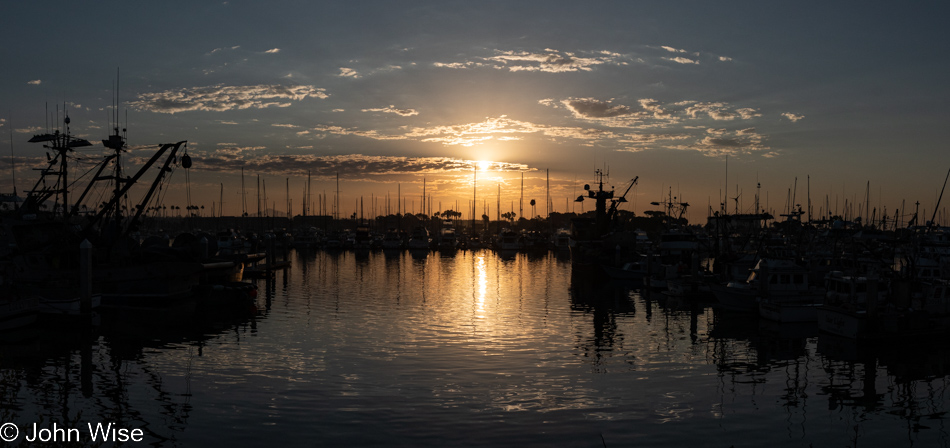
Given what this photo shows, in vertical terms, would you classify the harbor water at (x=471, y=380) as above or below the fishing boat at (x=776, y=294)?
below

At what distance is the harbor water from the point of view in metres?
19.5

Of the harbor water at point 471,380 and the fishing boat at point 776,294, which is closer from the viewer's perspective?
the harbor water at point 471,380

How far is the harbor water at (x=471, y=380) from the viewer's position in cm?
1953

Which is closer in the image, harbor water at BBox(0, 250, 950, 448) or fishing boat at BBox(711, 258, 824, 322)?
harbor water at BBox(0, 250, 950, 448)

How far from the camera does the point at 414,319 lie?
4241cm

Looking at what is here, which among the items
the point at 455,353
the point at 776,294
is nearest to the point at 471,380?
the point at 455,353

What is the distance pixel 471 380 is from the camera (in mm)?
25703

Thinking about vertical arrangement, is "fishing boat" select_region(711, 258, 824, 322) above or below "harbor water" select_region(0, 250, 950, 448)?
above

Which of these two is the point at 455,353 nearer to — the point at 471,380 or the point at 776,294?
the point at 471,380

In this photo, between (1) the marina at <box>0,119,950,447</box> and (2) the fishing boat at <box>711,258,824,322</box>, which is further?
(2) the fishing boat at <box>711,258,824,322</box>

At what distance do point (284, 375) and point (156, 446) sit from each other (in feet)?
26.8

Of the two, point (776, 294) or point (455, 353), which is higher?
point (776, 294)

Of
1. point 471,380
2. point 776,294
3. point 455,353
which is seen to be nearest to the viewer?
point 471,380

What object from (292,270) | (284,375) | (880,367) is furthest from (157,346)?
(292,270)
